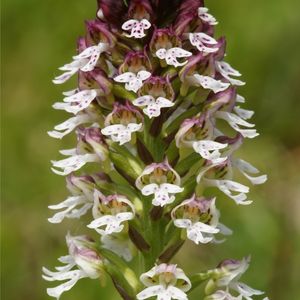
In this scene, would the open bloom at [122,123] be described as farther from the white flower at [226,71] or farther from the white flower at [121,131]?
the white flower at [226,71]

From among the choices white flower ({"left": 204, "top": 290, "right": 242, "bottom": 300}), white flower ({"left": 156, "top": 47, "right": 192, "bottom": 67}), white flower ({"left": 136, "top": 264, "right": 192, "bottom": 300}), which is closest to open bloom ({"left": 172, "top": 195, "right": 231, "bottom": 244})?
white flower ({"left": 136, "top": 264, "right": 192, "bottom": 300})

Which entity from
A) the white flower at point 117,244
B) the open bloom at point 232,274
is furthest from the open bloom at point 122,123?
the open bloom at point 232,274

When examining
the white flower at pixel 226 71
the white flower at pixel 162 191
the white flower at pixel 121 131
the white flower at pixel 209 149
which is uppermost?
the white flower at pixel 226 71

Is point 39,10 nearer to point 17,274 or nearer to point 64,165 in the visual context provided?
point 17,274

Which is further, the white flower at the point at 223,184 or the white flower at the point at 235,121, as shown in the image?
Result: the white flower at the point at 235,121

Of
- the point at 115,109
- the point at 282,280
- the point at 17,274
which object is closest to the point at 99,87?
the point at 115,109

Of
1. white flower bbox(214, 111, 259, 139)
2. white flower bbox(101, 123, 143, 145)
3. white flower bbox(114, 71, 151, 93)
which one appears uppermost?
white flower bbox(114, 71, 151, 93)

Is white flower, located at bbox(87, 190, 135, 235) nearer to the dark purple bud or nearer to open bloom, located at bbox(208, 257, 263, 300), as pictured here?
open bloom, located at bbox(208, 257, 263, 300)
